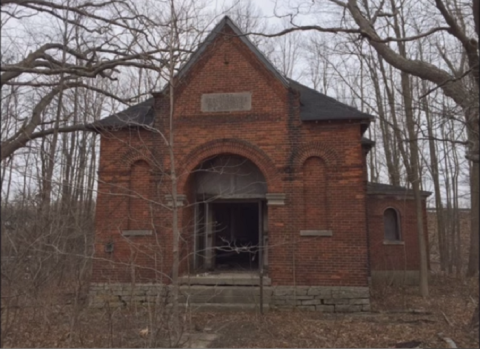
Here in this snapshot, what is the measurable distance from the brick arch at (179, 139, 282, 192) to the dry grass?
360cm

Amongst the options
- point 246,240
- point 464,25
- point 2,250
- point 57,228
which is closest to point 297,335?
point 57,228

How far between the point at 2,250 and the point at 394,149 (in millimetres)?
22836

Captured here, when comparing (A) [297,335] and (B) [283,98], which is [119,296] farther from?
(B) [283,98]

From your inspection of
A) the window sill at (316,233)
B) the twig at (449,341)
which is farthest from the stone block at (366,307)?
the twig at (449,341)

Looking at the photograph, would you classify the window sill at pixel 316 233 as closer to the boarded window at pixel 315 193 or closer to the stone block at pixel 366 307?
the boarded window at pixel 315 193

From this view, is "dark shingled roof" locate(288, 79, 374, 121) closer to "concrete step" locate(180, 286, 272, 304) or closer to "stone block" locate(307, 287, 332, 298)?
"stone block" locate(307, 287, 332, 298)

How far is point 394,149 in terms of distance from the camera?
961 inches

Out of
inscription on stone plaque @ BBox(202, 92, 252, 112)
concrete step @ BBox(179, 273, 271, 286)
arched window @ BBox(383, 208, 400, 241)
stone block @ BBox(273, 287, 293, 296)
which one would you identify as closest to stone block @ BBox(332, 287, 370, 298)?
stone block @ BBox(273, 287, 293, 296)

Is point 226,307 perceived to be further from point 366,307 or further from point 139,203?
point 139,203

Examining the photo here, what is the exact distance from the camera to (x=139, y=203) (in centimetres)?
1221

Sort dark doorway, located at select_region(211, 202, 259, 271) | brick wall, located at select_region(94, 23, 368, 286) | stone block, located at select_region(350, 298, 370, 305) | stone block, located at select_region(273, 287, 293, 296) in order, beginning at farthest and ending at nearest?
dark doorway, located at select_region(211, 202, 259, 271) < brick wall, located at select_region(94, 23, 368, 286) < stone block, located at select_region(273, 287, 293, 296) < stone block, located at select_region(350, 298, 370, 305)

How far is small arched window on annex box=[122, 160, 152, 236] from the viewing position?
1208 cm

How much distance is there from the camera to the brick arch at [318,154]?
11.7 metres

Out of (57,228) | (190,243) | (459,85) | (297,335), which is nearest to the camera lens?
(57,228)
